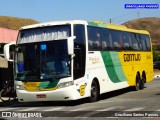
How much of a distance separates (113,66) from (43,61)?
4867 mm

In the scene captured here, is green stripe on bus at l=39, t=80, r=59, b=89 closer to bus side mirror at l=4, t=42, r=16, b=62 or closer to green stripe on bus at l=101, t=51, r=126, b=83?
bus side mirror at l=4, t=42, r=16, b=62

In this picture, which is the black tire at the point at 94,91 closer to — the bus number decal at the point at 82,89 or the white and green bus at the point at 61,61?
the white and green bus at the point at 61,61

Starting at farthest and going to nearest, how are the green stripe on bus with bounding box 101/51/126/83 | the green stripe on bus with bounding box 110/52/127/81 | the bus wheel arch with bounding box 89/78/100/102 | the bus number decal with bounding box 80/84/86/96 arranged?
1. the green stripe on bus with bounding box 110/52/127/81
2. the green stripe on bus with bounding box 101/51/126/83
3. the bus wheel arch with bounding box 89/78/100/102
4. the bus number decal with bounding box 80/84/86/96

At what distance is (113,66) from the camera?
2153cm

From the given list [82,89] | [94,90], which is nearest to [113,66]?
[94,90]

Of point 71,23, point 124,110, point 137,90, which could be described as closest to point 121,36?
point 137,90

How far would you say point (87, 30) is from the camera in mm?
18516

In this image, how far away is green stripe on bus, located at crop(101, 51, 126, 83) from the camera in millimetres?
20625

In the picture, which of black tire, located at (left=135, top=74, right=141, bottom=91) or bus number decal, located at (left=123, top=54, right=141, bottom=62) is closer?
bus number decal, located at (left=123, top=54, right=141, bottom=62)

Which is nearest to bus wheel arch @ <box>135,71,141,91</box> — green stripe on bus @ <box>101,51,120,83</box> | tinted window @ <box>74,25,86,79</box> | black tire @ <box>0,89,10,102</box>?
green stripe on bus @ <box>101,51,120,83</box>

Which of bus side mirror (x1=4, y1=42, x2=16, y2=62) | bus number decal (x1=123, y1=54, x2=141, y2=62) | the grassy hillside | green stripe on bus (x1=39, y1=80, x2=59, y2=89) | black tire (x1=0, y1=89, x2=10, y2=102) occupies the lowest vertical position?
black tire (x1=0, y1=89, x2=10, y2=102)

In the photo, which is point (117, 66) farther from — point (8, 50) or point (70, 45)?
point (8, 50)

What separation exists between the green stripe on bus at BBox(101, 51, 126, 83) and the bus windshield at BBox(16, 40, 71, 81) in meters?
3.14

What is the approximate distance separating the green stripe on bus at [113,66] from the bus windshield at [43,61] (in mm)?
3138
